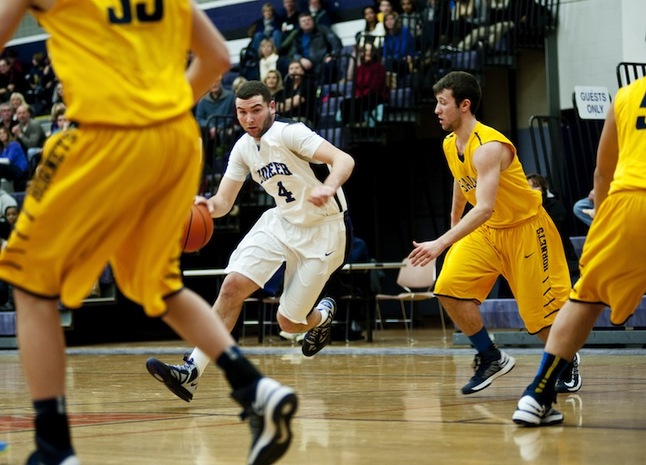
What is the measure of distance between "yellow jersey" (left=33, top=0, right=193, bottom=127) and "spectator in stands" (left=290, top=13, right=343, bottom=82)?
11.0 m

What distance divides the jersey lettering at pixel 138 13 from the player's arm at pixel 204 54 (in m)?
0.19

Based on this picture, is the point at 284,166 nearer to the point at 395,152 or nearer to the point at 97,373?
the point at 97,373

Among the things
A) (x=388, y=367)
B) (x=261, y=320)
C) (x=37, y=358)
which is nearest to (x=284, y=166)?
(x=388, y=367)

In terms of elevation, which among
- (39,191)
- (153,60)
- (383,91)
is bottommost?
(383,91)

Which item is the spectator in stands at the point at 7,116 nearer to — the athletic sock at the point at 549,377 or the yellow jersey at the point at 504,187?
the yellow jersey at the point at 504,187

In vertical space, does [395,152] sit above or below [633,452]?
below

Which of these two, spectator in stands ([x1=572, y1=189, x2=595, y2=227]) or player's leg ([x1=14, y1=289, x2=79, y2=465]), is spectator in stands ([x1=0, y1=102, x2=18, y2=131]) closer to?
spectator in stands ([x1=572, y1=189, x2=595, y2=227])

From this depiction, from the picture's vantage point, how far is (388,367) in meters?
8.19

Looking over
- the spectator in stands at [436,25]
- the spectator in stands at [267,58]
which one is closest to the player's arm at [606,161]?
the spectator in stands at [436,25]

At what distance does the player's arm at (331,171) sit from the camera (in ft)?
15.5

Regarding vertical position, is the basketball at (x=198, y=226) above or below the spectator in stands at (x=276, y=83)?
above

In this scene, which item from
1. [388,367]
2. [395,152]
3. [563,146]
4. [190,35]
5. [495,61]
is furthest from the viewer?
[395,152]

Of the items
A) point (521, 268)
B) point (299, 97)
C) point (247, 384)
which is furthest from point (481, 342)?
point (299, 97)

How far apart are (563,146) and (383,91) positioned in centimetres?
230
